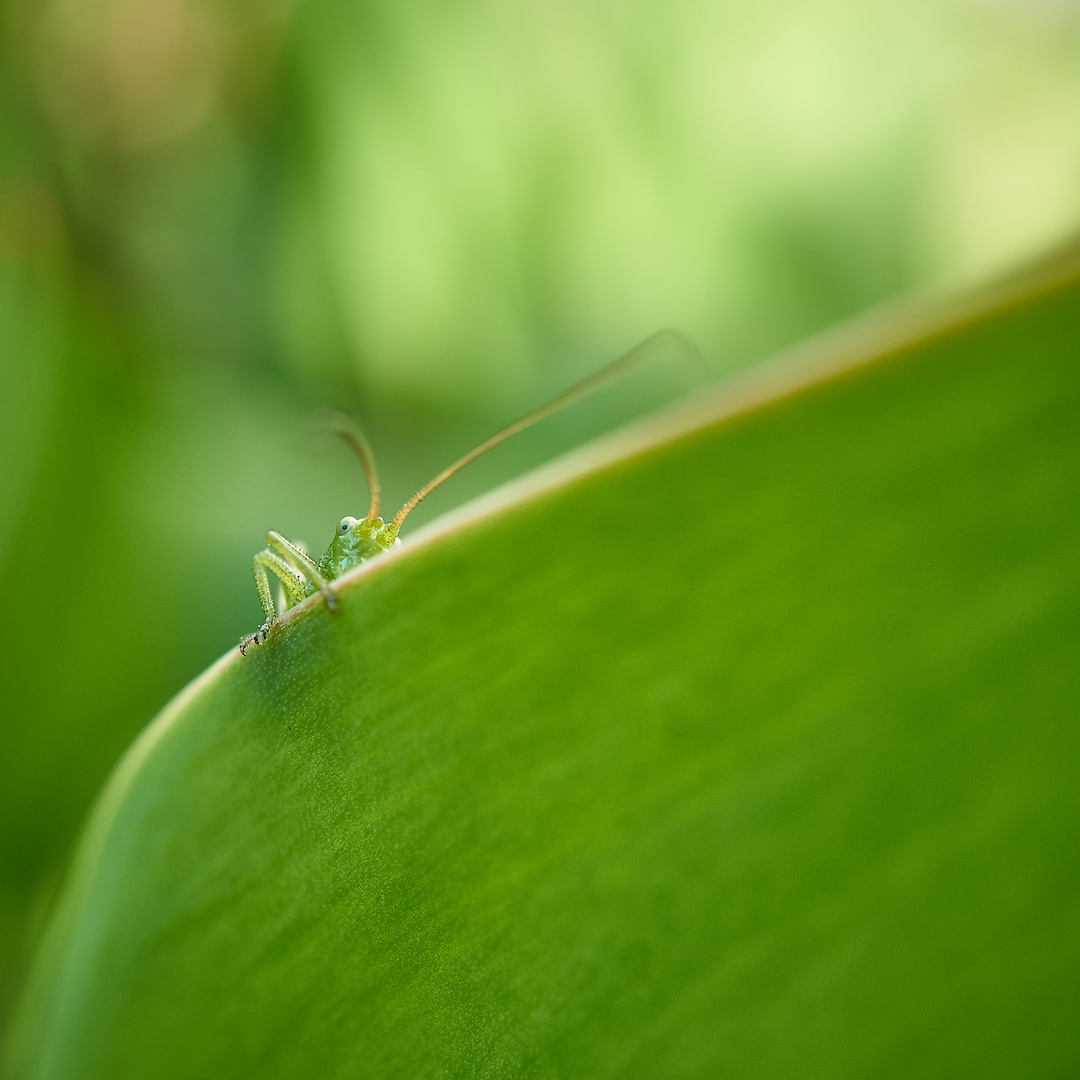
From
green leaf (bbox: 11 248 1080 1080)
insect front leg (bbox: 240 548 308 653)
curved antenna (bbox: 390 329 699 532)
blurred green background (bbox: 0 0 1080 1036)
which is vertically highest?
blurred green background (bbox: 0 0 1080 1036)

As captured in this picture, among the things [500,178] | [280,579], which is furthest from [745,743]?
[500,178]

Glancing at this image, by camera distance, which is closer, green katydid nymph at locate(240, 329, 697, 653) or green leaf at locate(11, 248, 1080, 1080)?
green leaf at locate(11, 248, 1080, 1080)

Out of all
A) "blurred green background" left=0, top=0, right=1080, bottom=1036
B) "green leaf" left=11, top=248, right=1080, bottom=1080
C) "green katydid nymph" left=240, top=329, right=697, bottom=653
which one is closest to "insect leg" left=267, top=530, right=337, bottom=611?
"green katydid nymph" left=240, top=329, right=697, bottom=653

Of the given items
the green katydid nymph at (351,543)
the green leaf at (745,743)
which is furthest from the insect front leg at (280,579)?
the green leaf at (745,743)

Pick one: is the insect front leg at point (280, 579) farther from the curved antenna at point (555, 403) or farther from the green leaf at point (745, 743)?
the green leaf at point (745, 743)

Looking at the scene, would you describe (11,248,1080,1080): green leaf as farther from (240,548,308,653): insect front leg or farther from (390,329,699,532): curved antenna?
(240,548,308,653): insect front leg
